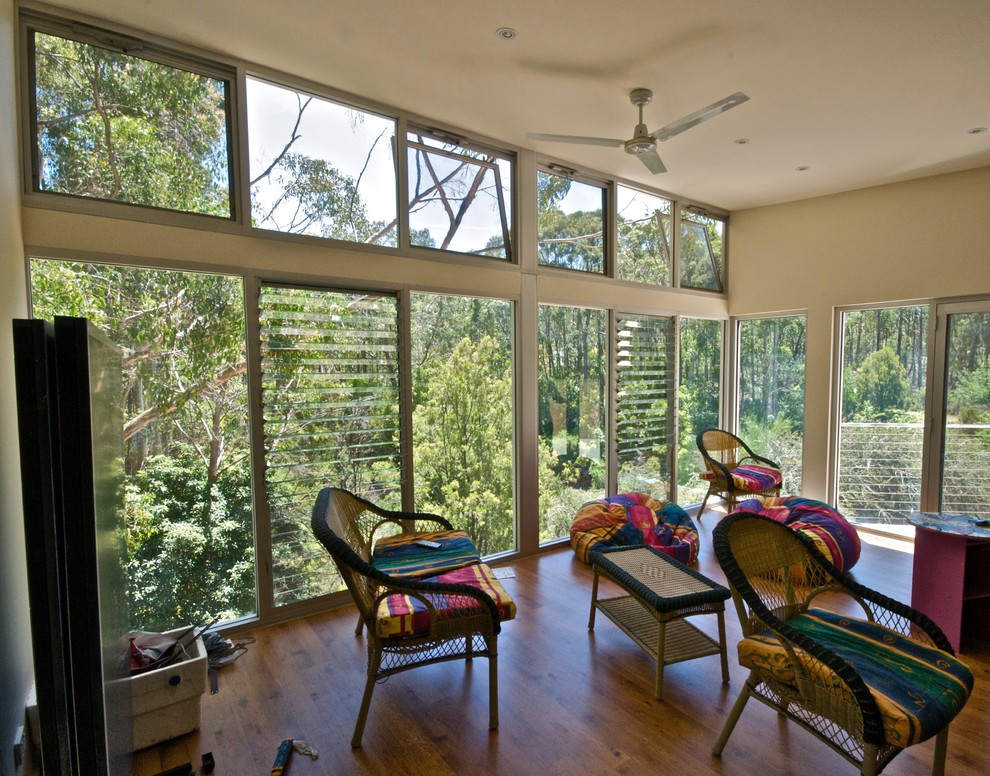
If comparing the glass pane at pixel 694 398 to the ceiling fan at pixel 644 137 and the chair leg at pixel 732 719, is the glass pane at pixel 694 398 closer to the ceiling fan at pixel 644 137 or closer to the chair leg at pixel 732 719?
the ceiling fan at pixel 644 137

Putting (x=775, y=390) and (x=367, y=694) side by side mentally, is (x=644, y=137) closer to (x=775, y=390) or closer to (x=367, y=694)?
(x=367, y=694)

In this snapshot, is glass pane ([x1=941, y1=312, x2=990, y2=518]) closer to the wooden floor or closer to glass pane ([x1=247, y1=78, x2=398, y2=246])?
the wooden floor

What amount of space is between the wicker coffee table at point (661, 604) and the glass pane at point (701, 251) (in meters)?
3.49

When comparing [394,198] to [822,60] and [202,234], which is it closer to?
[202,234]

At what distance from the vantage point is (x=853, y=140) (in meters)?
3.75

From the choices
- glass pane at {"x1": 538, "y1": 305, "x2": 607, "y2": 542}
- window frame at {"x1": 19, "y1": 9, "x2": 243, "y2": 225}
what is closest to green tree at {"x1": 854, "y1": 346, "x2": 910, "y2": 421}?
glass pane at {"x1": 538, "y1": 305, "x2": 607, "y2": 542}

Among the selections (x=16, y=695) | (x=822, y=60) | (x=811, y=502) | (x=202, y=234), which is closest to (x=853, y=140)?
(x=822, y=60)

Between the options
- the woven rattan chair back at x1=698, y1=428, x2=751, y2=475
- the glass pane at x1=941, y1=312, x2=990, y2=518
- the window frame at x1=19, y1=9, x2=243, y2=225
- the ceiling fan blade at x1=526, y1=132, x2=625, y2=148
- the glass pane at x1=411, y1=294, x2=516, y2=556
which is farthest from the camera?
A: the woven rattan chair back at x1=698, y1=428, x2=751, y2=475

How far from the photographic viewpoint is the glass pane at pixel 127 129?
2.41m

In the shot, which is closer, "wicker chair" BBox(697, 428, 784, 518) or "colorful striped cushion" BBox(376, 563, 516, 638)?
"colorful striped cushion" BBox(376, 563, 516, 638)

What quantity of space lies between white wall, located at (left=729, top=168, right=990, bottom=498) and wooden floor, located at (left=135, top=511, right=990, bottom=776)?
2967 mm

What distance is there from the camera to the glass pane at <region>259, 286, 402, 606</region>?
3.05m

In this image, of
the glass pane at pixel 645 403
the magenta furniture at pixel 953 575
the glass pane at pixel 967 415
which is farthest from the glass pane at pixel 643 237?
the magenta furniture at pixel 953 575

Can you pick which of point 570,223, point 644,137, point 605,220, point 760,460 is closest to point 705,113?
point 644,137
